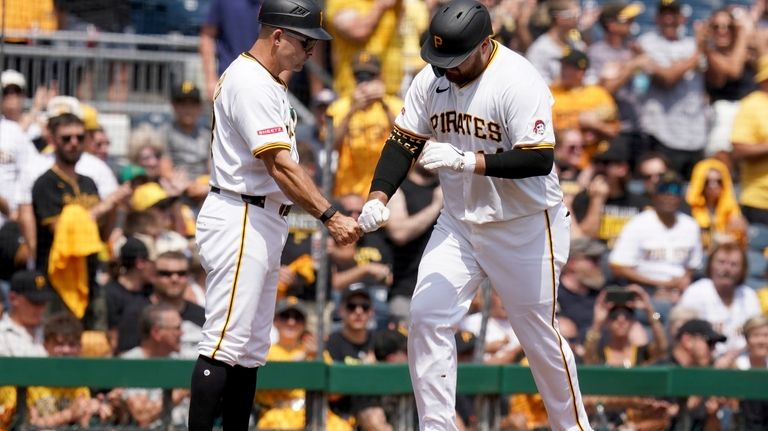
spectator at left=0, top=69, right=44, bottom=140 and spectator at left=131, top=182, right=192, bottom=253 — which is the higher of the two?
spectator at left=0, top=69, right=44, bottom=140

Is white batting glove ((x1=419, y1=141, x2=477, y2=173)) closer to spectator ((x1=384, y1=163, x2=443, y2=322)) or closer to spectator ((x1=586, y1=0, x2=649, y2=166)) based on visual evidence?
spectator ((x1=384, y1=163, x2=443, y2=322))

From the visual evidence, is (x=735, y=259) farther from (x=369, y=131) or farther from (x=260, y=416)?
(x=260, y=416)

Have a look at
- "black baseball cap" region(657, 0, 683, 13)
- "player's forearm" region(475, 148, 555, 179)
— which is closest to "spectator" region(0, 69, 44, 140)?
"player's forearm" region(475, 148, 555, 179)

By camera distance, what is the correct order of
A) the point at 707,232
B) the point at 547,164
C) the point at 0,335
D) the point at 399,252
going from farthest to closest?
the point at 707,232 → the point at 399,252 → the point at 0,335 → the point at 547,164

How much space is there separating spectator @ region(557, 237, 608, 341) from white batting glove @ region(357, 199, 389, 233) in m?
2.85

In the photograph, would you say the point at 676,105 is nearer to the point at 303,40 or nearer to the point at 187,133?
the point at 187,133

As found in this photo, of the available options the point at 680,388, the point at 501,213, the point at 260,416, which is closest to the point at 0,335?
the point at 260,416

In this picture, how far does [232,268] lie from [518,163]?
126 cm

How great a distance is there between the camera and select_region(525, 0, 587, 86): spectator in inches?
365

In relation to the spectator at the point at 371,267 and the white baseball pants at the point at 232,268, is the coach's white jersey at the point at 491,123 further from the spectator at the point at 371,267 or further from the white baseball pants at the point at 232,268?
the spectator at the point at 371,267

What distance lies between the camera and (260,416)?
7246 millimetres

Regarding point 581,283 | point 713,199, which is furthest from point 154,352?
point 713,199

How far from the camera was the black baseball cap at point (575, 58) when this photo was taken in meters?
9.04

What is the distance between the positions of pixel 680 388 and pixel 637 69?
9.21 ft
